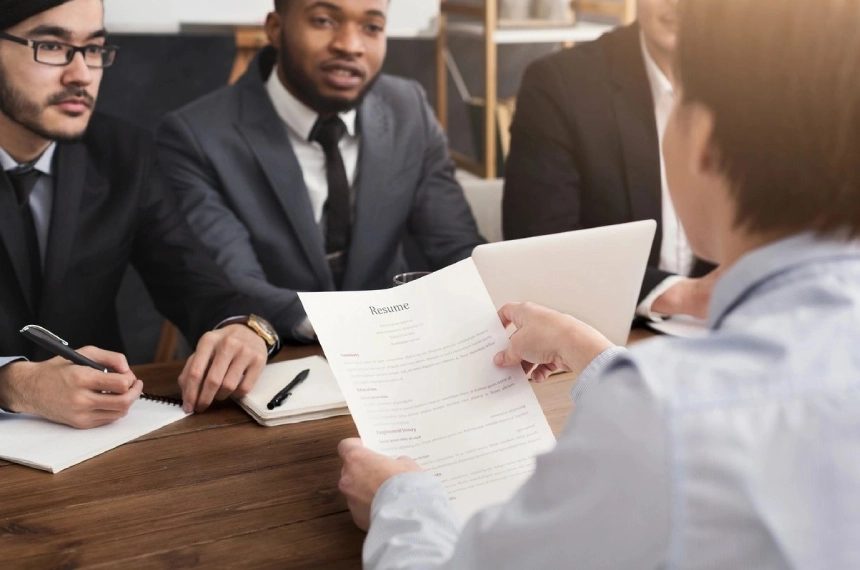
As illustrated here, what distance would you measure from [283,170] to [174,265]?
1.44 ft

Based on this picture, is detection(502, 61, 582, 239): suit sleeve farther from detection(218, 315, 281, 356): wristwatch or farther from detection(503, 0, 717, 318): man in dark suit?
detection(218, 315, 281, 356): wristwatch

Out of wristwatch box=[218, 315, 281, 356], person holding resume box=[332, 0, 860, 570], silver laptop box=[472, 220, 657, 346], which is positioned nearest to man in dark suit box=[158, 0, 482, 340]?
wristwatch box=[218, 315, 281, 356]

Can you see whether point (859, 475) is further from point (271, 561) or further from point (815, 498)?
point (271, 561)

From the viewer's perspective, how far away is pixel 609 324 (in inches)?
55.4

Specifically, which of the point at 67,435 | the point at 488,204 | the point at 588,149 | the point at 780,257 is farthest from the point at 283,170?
the point at 780,257

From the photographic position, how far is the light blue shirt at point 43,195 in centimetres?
188

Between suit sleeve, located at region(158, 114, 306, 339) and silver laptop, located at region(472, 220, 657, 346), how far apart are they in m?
0.82

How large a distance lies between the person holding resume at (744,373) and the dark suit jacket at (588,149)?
143 centimetres

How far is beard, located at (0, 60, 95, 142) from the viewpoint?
1.84m

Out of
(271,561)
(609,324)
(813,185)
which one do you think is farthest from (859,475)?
(609,324)

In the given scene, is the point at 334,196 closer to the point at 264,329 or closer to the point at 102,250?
the point at 102,250

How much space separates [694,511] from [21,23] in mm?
1710

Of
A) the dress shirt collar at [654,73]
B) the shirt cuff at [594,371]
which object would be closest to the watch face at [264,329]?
the shirt cuff at [594,371]

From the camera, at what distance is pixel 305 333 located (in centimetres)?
163
